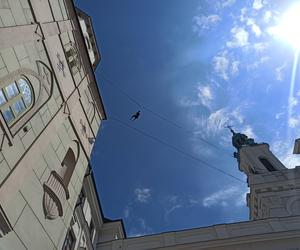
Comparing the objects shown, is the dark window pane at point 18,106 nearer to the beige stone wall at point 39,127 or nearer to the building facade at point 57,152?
the building facade at point 57,152

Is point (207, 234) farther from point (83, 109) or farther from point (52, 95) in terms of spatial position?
point (52, 95)

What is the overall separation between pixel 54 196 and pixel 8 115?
3.76 meters

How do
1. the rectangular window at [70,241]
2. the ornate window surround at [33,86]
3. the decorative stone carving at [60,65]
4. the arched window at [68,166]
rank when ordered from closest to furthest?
the ornate window surround at [33,86], the arched window at [68,166], the decorative stone carving at [60,65], the rectangular window at [70,241]

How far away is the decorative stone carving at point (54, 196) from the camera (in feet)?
35.8

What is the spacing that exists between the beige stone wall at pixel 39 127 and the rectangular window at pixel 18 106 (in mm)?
267

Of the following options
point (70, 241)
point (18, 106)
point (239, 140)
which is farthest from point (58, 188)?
point (239, 140)

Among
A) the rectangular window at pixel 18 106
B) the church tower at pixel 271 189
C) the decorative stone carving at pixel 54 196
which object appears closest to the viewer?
the rectangular window at pixel 18 106

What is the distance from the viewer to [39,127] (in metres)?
10.9

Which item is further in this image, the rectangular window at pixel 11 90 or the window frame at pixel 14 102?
the rectangular window at pixel 11 90

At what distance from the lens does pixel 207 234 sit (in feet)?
63.8

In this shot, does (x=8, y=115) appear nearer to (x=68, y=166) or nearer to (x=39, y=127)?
(x=39, y=127)

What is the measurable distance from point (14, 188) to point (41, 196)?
1871 millimetres

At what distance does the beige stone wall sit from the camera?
8.96 meters

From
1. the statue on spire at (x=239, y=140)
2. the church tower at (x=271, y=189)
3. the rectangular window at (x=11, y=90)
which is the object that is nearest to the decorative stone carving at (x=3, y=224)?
the rectangular window at (x=11, y=90)
